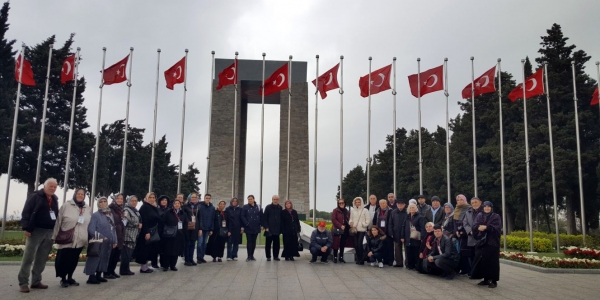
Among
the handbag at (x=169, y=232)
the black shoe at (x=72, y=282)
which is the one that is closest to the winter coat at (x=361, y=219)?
the handbag at (x=169, y=232)

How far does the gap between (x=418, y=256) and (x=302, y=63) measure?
2301cm

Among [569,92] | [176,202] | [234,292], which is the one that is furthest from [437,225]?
[569,92]

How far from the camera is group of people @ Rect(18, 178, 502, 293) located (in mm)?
7289

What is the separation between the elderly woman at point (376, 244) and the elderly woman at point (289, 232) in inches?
78.2

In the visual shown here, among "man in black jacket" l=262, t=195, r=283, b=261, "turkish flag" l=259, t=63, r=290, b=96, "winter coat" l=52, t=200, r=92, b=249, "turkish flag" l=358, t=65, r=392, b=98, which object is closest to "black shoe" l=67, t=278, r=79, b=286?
"winter coat" l=52, t=200, r=92, b=249

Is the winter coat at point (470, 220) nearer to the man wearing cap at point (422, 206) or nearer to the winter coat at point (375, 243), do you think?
the man wearing cap at point (422, 206)

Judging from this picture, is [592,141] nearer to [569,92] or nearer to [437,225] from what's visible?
[569,92]

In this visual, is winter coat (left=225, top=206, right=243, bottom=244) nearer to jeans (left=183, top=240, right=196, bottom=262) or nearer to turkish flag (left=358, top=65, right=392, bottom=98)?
jeans (left=183, top=240, right=196, bottom=262)

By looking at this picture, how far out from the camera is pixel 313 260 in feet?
38.7

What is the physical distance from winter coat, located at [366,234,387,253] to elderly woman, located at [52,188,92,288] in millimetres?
6386

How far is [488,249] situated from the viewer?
8352 millimetres

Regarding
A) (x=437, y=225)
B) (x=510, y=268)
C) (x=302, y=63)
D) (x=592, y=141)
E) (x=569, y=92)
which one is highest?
(x=302, y=63)

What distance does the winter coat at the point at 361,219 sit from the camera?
11.6m

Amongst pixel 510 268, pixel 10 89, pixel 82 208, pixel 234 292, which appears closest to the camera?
pixel 234 292
